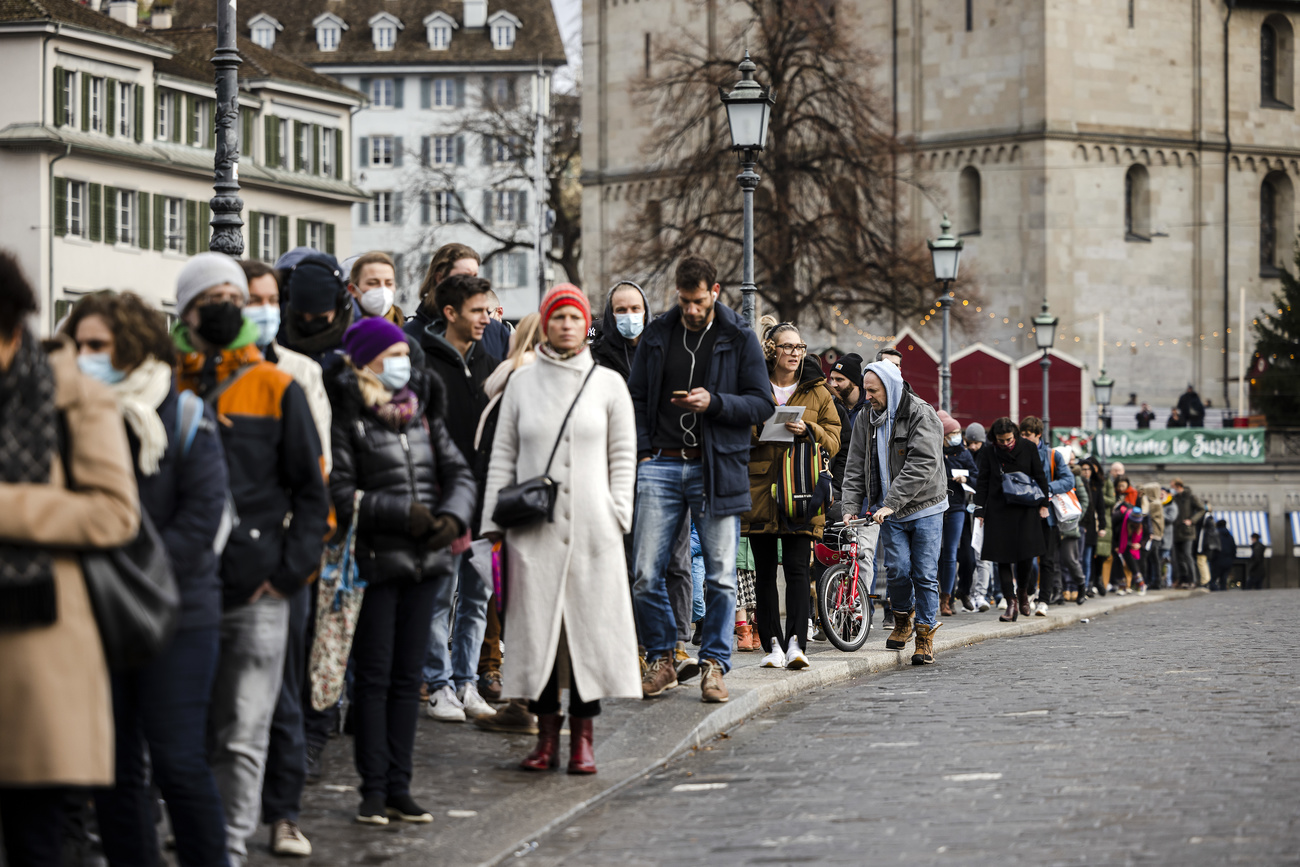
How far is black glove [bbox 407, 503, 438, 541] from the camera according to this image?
6902mm

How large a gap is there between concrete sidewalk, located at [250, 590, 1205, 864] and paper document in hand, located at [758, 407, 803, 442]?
4.26 feet

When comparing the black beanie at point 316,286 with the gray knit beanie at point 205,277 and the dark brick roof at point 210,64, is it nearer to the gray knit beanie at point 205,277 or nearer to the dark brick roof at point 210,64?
the gray knit beanie at point 205,277

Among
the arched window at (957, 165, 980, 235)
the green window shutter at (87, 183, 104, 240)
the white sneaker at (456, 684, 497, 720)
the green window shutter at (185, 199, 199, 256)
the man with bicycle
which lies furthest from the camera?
the arched window at (957, 165, 980, 235)

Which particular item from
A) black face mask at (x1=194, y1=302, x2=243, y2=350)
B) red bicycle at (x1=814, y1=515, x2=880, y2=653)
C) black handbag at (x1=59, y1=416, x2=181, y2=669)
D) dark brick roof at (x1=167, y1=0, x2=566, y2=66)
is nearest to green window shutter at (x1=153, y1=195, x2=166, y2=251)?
dark brick roof at (x1=167, y1=0, x2=566, y2=66)

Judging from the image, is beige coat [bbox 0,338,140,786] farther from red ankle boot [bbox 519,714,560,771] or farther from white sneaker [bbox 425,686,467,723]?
white sneaker [bbox 425,686,467,723]

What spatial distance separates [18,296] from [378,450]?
2331mm

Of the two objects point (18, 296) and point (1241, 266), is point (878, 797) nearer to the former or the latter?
point (18, 296)

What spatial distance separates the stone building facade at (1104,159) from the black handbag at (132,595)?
1805 inches

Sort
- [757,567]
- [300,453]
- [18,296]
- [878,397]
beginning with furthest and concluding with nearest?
[878,397] → [757,567] → [300,453] → [18,296]

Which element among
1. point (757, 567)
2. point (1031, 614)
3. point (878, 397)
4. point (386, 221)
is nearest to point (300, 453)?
point (757, 567)

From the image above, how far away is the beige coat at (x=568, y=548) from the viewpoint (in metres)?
7.84

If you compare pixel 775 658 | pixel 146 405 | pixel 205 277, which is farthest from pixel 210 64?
pixel 146 405

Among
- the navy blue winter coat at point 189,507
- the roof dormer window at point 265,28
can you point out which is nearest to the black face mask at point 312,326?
the navy blue winter coat at point 189,507

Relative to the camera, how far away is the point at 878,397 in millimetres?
12664
